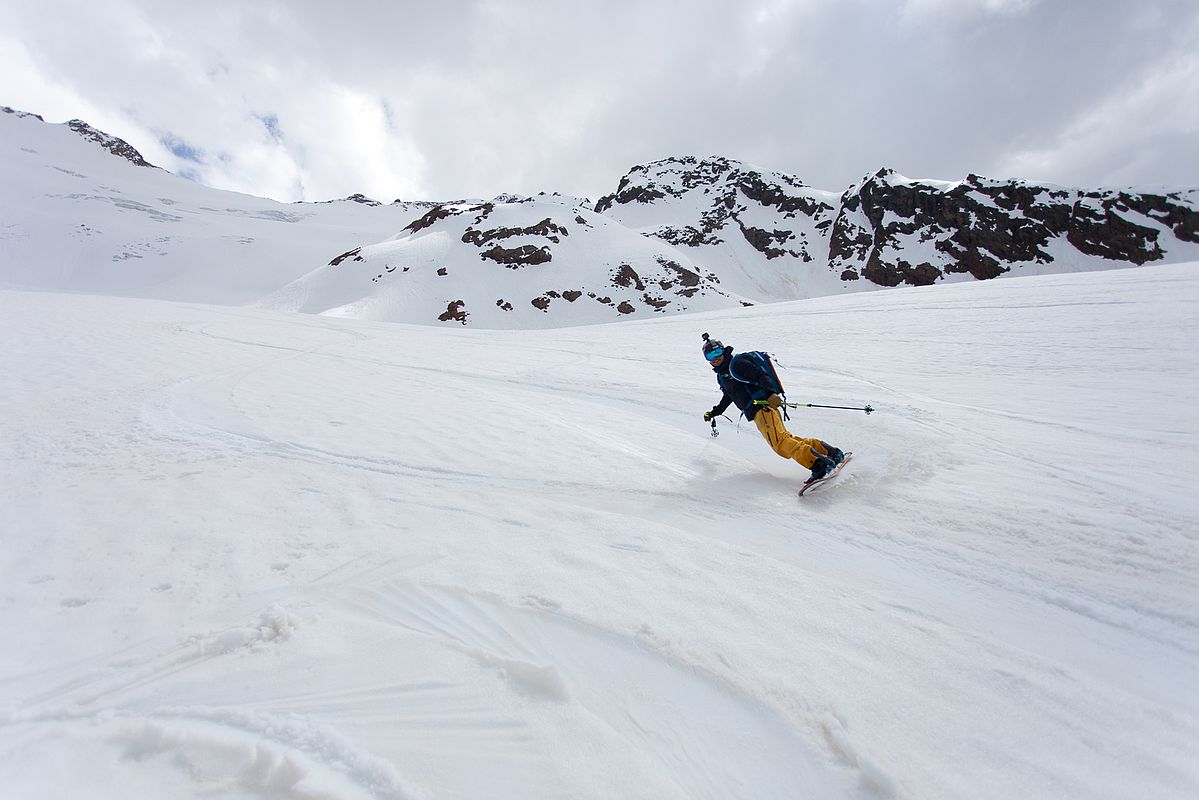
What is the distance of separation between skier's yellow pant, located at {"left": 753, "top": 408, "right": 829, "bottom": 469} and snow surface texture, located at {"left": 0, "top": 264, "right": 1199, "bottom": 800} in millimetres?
316

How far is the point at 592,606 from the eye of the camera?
2691 mm

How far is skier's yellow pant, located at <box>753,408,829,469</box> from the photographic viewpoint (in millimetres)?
4547

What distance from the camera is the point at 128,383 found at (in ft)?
24.8

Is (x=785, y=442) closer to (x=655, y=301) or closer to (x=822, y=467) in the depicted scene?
(x=822, y=467)

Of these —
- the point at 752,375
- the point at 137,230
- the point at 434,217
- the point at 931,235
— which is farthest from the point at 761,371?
the point at 931,235

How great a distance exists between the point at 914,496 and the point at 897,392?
4513 mm

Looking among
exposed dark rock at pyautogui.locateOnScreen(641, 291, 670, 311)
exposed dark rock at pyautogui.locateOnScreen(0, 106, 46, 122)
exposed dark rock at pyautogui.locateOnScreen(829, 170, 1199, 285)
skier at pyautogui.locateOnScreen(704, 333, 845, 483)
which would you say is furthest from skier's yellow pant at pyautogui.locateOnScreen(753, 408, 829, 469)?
exposed dark rock at pyautogui.locateOnScreen(0, 106, 46, 122)

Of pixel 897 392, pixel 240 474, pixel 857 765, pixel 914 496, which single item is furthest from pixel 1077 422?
pixel 240 474

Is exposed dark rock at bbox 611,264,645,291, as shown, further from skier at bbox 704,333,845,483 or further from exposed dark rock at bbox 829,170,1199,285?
exposed dark rock at bbox 829,170,1199,285

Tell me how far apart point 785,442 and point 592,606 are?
2845mm

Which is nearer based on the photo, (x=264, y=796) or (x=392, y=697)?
(x=264, y=796)

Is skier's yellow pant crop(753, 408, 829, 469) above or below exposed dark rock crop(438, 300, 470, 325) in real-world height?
below

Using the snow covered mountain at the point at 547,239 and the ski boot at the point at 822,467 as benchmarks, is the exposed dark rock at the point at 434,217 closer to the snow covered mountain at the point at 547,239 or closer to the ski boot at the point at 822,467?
the snow covered mountain at the point at 547,239

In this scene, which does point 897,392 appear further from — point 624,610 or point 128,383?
point 128,383
